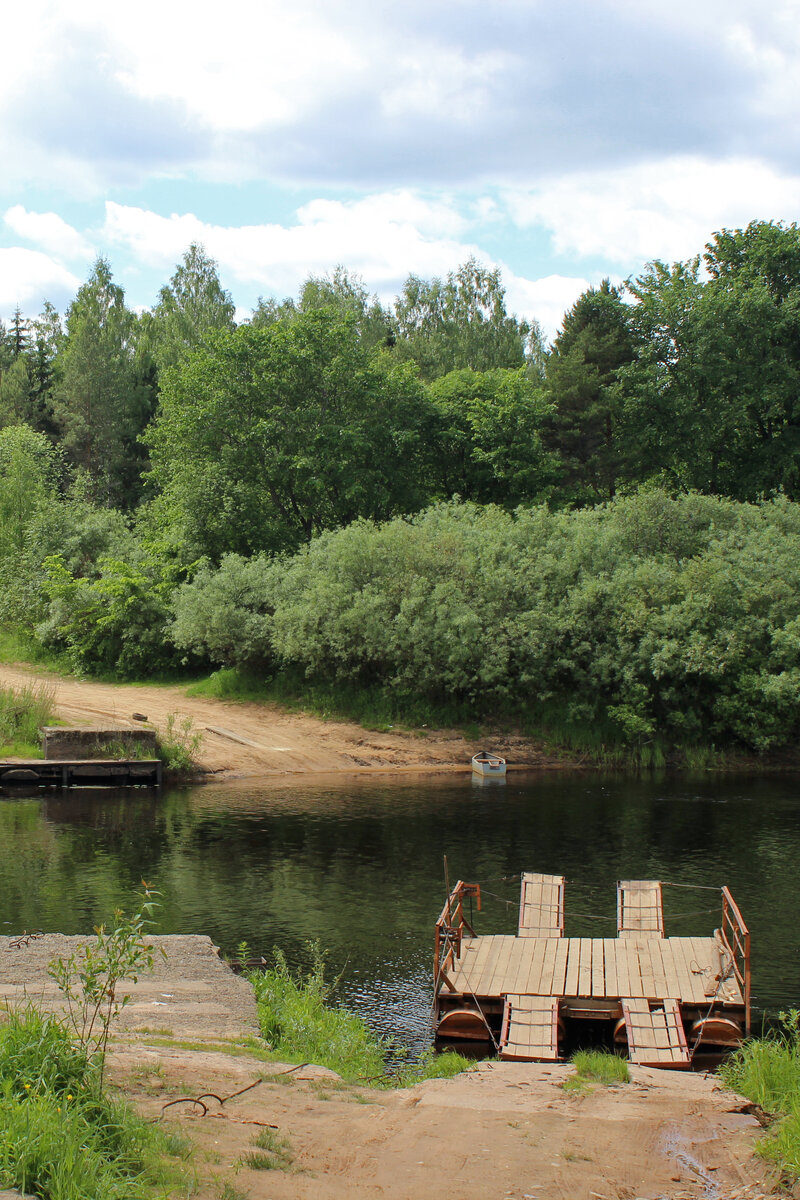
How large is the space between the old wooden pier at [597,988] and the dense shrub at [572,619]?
71.9ft

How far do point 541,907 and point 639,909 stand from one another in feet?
5.25

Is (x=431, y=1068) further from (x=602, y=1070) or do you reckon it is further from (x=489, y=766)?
(x=489, y=766)

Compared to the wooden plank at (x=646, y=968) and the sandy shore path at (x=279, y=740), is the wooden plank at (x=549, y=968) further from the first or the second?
the sandy shore path at (x=279, y=740)

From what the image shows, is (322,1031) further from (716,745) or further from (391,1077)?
(716,745)

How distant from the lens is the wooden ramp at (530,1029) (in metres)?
12.9

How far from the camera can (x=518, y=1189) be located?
8180 mm

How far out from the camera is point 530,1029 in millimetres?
13453

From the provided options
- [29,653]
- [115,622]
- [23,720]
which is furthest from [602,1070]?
[29,653]

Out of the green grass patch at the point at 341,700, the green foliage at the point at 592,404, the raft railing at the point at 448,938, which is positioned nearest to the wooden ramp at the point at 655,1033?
the raft railing at the point at 448,938

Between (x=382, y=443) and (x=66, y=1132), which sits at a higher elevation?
(x=382, y=443)

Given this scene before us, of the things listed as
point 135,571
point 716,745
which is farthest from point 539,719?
point 135,571

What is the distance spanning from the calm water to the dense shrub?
14.4 feet

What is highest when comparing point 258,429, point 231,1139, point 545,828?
point 258,429

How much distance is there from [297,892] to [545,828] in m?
8.53
